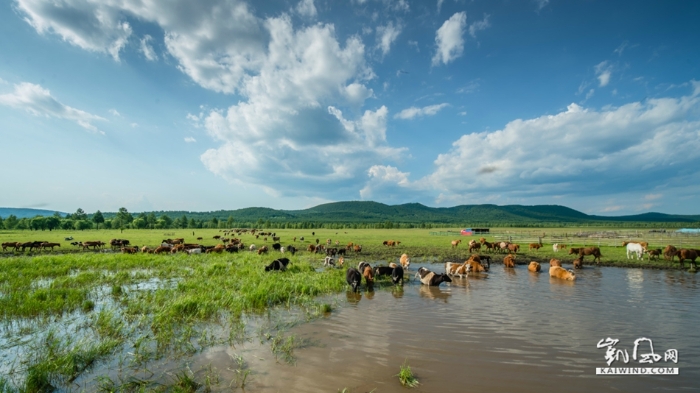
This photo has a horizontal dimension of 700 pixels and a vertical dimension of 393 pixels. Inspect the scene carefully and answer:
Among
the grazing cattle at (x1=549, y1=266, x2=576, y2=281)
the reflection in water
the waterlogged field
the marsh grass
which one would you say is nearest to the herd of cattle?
the grazing cattle at (x1=549, y1=266, x2=576, y2=281)

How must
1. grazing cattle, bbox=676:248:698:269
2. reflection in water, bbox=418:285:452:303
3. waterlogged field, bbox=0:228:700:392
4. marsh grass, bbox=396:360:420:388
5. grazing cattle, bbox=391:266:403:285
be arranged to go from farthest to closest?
1. grazing cattle, bbox=676:248:698:269
2. grazing cattle, bbox=391:266:403:285
3. reflection in water, bbox=418:285:452:303
4. waterlogged field, bbox=0:228:700:392
5. marsh grass, bbox=396:360:420:388

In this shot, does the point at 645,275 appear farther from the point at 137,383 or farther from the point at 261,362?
the point at 137,383

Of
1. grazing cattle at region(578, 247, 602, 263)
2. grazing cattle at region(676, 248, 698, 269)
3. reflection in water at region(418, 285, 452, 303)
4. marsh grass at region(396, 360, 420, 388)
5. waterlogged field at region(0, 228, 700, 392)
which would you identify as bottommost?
waterlogged field at region(0, 228, 700, 392)

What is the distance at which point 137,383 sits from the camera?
17.0ft

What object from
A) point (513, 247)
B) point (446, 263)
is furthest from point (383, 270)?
point (513, 247)

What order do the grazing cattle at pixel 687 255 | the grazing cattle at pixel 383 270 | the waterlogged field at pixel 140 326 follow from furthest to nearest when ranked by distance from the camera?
the grazing cattle at pixel 687 255 < the grazing cattle at pixel 383 270 < the waterlogged field at pixel 140 326

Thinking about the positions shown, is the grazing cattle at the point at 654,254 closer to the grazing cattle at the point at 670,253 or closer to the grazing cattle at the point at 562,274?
the grazing cattle at the point at 670,253

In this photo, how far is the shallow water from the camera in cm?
525

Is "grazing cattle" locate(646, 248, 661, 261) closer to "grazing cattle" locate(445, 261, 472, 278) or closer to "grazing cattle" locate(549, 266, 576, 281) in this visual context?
"grazing cattle" locate(549, 266, 576, 281)

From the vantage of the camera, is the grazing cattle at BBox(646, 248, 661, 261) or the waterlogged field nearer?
the waterlogged field

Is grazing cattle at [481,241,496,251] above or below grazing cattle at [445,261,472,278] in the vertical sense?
above

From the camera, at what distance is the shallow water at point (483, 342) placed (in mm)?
5246

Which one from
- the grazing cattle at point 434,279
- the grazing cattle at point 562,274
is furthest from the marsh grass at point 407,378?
the grazing cattle at point 562,274

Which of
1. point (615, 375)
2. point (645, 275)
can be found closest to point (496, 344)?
point (615, 375)
